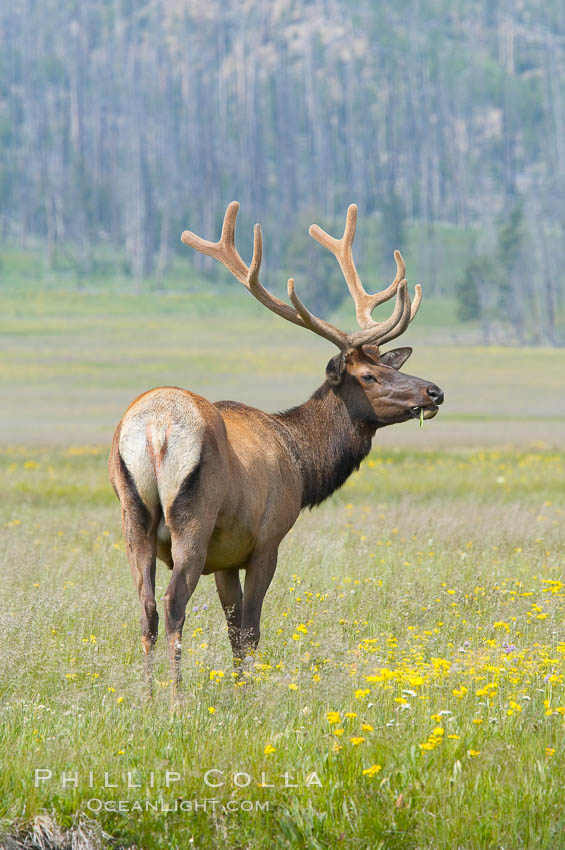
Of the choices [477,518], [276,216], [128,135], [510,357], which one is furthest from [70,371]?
[128,135]

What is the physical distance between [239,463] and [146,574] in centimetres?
80

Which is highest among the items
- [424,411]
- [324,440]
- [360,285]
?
[360,285]

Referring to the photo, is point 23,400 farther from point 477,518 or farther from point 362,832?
point 362,832

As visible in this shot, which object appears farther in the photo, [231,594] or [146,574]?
[231,594]

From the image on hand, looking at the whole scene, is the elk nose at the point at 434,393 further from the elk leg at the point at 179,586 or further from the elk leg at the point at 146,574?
the elk leg at the point at 146,574

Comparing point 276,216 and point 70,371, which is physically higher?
point 276,216

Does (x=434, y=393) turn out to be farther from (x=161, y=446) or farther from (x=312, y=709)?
(x=312, y=709)

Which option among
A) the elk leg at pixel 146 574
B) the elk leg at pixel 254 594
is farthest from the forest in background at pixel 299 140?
the elk leg at pixel 146 574

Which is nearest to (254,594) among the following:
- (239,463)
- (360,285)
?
(239,463)

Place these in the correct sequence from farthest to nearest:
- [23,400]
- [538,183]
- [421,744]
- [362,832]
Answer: [538,183]
[23,400]
[421,744]
[362,832]

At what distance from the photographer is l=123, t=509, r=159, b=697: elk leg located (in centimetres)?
585

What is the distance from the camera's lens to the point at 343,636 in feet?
23.1

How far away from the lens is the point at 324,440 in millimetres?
7547

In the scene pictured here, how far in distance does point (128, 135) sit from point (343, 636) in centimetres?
11538
